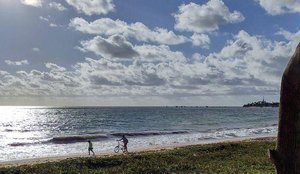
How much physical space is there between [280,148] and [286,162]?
128 millimetres

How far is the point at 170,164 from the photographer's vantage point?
26141 mm

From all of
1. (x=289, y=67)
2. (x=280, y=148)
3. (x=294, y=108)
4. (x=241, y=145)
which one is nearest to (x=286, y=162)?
(x=280, y=148)

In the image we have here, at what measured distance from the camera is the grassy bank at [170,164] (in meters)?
23.9

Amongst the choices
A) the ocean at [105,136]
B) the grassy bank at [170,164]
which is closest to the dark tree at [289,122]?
the grassy bank at [170,164]

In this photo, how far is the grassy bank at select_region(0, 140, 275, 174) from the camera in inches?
940

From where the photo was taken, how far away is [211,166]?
24.8 metres

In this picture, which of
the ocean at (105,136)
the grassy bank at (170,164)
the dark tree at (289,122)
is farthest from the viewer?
the ocean at (105,136)

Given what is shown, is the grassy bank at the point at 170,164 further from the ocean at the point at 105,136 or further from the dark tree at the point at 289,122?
the dark tree at the point at 289,122

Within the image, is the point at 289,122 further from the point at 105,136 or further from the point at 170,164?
the point at 105,136

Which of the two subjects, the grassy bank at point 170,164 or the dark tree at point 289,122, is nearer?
the dark tree at point 289,122

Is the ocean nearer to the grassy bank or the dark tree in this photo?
the grassy bank

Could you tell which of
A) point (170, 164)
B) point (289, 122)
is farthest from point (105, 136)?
point (289, 122)

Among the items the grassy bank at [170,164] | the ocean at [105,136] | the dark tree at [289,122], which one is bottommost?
the ocean at [105,136]

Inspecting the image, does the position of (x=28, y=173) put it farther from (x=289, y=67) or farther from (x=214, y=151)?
(x=289, y=67)
